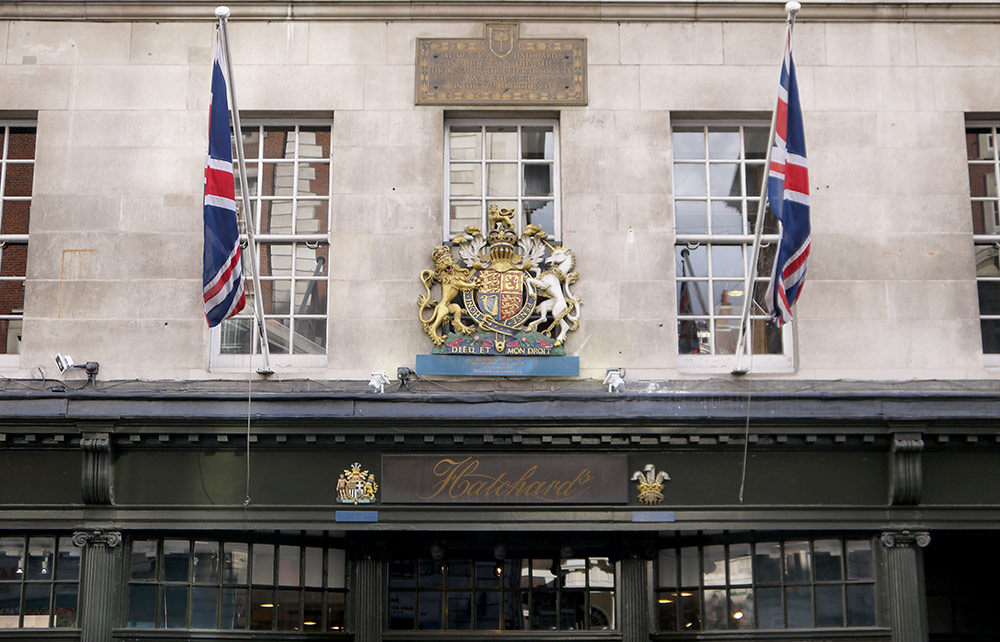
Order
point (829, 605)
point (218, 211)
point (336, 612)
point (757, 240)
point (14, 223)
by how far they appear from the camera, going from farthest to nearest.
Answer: point (14, 223) < point (336, 612) < point (829, 605) < point (757, 240) < point (218, 211)

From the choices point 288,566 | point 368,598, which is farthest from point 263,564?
point 368,598

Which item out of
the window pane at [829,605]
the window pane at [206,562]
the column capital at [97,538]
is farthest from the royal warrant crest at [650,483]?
the column capital at [97,538]

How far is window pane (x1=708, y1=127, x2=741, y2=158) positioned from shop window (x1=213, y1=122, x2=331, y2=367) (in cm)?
439

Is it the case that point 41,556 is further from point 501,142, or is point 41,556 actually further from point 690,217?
point 690,217

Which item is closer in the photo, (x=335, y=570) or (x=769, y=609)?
(x=769, y=609)

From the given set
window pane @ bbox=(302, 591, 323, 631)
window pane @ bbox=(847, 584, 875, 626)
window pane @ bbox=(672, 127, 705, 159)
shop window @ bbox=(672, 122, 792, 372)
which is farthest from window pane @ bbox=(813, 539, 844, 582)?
window pane @ bbox=(302, 591, 323, 631)

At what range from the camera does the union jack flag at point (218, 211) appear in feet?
38.7

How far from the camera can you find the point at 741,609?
12.9 metres

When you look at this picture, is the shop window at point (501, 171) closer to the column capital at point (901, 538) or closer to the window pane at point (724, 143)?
the window pane at point (724, 143)

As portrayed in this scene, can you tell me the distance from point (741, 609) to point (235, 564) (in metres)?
5.46

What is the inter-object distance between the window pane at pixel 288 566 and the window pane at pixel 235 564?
0.38 metres

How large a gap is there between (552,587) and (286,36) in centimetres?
687

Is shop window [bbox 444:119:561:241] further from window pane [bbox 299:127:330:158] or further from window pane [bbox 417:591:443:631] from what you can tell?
window pane [bbox 417:591:443:631]

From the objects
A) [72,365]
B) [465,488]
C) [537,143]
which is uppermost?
[537,143]
